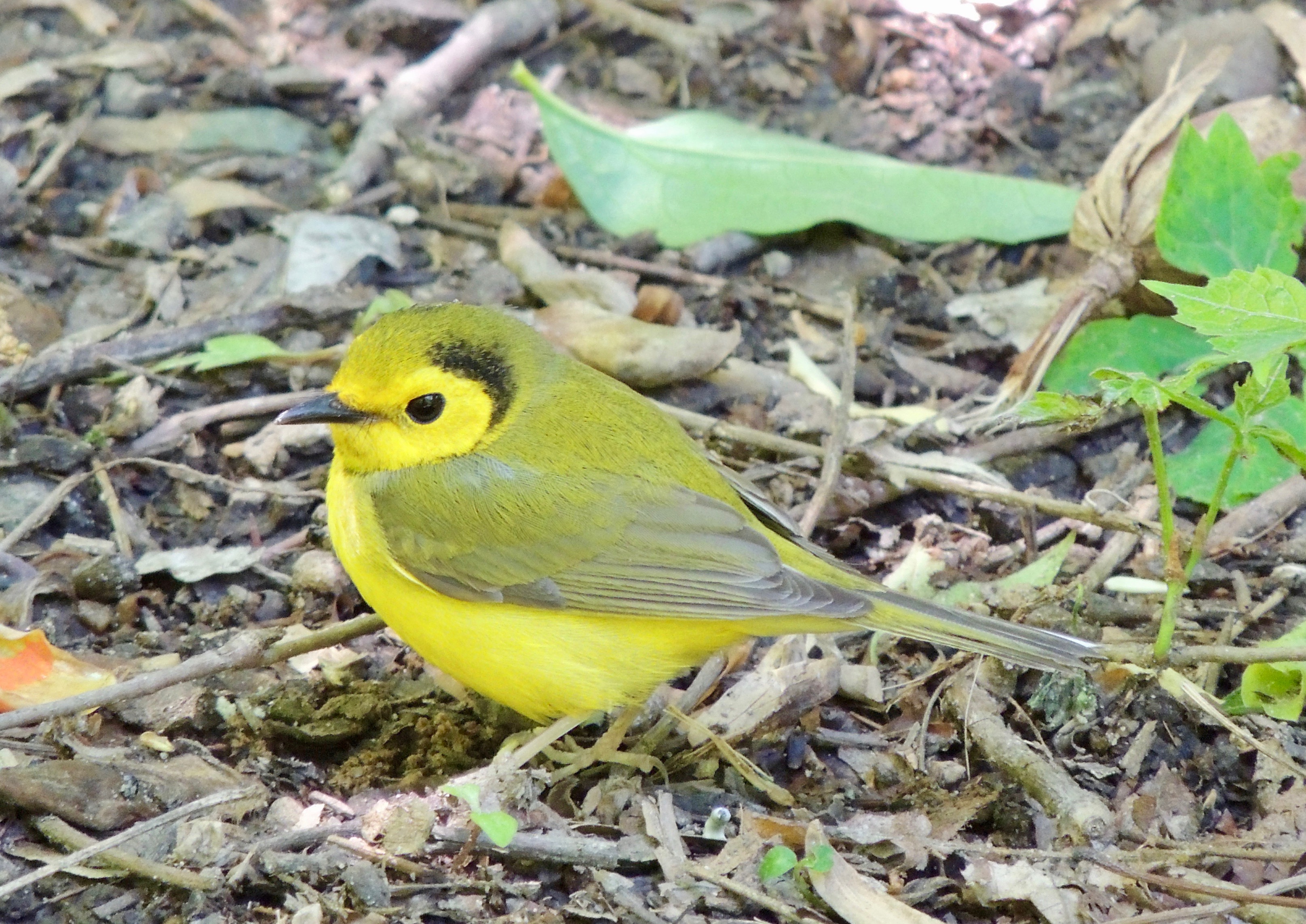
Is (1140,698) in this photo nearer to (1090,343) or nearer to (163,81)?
(1090,343)

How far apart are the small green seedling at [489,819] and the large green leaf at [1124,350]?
2.71 m

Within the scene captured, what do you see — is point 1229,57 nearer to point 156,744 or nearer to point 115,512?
point 115,512

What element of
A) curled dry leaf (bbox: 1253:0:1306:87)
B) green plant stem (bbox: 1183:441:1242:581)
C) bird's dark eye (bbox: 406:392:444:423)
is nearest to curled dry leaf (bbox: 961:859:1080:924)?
green plant stem (bbox: 1183:441:1242:581)

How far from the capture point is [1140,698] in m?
3.87

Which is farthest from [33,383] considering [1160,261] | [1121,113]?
[1121,113]

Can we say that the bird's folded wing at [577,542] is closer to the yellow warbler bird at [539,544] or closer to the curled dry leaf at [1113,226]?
the yellow warbler bird at [539,544]

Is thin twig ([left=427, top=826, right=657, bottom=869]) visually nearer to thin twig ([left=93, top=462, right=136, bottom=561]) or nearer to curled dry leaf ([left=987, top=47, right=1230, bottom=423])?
thin twig ([left=93, top=462, right=136, bottom=561])

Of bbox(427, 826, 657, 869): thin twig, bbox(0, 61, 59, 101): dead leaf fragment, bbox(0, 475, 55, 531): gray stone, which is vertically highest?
bbox(0, 61, 59, 101): dead leaf fragment

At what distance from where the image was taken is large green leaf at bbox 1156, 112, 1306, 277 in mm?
4812

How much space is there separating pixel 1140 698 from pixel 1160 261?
6.26 ft

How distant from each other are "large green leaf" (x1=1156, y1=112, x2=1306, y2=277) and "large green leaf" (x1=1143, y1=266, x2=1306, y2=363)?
181 centimetres

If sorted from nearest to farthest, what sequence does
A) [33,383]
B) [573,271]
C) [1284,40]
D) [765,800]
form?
1. [765,800]
2. [33,383]
3. [573,271]
4. [1284,40]

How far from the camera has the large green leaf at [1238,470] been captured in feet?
14.7

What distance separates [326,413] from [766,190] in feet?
8.58
